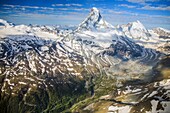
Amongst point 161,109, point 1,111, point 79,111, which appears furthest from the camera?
point 1,111

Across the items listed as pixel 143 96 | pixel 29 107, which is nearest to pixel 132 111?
pixel 143 96

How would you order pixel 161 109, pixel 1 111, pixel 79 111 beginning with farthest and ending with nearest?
pixel 1 111
pixel 79 111
pixel 161 109

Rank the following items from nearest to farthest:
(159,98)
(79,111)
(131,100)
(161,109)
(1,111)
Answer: (161,109) → (159,98) → (131,100) → (79,111) → (1,111)

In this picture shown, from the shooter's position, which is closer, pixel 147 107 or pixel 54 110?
pixel 147 107

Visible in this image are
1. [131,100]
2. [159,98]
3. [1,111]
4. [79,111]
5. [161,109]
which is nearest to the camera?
[161,109]

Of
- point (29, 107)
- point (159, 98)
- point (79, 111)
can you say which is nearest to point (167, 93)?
point (159, 98)

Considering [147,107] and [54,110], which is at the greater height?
[147,107]

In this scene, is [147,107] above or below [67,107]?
above

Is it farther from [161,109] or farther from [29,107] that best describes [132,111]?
[29,107]

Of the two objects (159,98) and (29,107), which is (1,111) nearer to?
(29,107)
